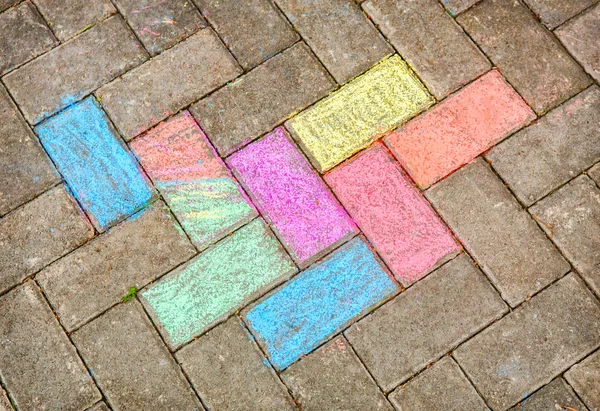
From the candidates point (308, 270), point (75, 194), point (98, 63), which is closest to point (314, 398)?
point (308, 270)

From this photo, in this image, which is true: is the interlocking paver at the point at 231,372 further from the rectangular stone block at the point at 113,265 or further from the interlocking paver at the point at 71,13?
the interlocking paver at the point at 71,13

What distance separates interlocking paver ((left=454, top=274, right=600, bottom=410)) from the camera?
2.92 metres

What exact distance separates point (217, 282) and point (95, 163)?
97cm

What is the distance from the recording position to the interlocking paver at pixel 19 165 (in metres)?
3.24

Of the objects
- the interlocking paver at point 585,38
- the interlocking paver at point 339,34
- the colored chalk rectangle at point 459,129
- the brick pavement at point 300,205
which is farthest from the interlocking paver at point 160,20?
the interlocking paver at point 585,38

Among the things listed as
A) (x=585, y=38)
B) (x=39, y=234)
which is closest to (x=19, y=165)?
(x=39, y=234)

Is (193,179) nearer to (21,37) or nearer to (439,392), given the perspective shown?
(21,37)

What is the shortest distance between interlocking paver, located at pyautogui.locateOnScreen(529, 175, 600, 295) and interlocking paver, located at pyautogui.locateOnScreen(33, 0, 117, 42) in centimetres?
277

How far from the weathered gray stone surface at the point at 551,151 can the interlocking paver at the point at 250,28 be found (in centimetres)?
140

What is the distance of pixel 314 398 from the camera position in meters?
2.94

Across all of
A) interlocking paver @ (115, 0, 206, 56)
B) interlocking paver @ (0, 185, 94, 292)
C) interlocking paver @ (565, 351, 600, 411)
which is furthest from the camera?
interlocking paver @ (115, 0, 206, 56)

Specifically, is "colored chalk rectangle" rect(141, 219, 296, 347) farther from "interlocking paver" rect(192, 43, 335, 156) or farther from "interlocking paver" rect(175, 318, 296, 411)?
"interlocking paver" rect(192, 43, 335, 156)

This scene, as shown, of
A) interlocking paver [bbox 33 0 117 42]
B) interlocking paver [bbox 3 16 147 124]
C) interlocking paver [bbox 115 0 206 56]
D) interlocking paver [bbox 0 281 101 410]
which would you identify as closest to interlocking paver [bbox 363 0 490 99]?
interlocking paver [bbox 115 0 206 56]

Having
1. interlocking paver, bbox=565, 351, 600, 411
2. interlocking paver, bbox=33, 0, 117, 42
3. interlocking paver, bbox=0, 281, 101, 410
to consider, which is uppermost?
interlocking paver, bbox=33, 0, 117, 42
